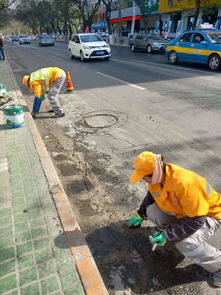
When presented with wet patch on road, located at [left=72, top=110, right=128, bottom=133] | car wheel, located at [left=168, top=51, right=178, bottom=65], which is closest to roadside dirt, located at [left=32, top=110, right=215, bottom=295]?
wet patch on road, located at [left=72, top=110, right=128, bottom=133]

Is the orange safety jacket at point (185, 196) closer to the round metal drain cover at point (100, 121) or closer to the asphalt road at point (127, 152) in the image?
the asphalt road at point (127, 152)

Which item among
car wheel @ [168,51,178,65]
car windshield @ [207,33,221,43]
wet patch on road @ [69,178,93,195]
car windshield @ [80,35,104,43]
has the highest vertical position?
car windshield @ [207,33,221,43]

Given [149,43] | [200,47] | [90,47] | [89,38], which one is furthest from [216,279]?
[149,43]

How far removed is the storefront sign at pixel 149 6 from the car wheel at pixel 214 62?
25.1 metres

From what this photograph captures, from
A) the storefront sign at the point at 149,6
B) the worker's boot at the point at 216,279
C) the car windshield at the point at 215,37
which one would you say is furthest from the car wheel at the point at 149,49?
the worker's boot at the point at 216,279

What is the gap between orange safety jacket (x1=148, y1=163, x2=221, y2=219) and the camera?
2.01 m

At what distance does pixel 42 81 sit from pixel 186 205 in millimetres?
4655

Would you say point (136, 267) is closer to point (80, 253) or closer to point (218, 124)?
point (80, 253)

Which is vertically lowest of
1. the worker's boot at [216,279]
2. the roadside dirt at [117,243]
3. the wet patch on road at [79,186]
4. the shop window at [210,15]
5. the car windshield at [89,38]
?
the wet patch on road at [79,186]

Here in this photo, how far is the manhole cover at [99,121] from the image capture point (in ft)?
18.4

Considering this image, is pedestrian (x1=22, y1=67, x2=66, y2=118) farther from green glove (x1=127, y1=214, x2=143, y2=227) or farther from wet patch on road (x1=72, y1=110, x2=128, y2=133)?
green glove (x1=127, y1=214, x2=143, y2=227)

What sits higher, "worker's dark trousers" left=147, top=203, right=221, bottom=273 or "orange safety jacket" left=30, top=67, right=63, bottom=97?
"orange safety jacket" left=30, top=67, right=63, bottom=97

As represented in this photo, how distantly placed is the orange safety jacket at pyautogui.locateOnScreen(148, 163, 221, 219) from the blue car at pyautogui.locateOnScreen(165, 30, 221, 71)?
10.8 m

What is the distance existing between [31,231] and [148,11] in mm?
38573
